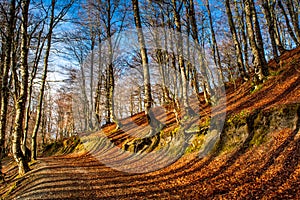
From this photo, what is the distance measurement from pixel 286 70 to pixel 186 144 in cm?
579

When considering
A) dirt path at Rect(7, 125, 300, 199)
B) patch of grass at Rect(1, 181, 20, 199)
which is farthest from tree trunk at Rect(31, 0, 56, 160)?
patch of grass at Rect(1, 181, 20, 199)

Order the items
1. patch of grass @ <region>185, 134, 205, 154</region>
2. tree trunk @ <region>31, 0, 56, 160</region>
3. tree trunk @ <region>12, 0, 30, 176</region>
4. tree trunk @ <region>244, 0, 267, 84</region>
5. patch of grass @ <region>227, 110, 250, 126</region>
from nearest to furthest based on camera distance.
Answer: patch of grass @ <region>227, 110, 250, 126</region> → tree trunk @ <region>12, 0, 30, 176</region> → patch of grass @ <region>185, 134, 205, 154</region> → tree trunk @ <region>244, 0, 267, 84</region> → tree trunk @ <region>31, 0, 56, 160</region>

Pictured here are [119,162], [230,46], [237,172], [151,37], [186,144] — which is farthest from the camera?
[230,46]

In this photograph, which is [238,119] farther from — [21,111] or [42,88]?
[42,88]

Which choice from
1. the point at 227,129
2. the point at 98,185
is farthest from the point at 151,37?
the point at 98,185

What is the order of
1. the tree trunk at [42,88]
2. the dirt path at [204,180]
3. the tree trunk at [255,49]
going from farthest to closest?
the tree trunk at [42,88], the tree trunk at [255,49], the dirt path at [204,180]

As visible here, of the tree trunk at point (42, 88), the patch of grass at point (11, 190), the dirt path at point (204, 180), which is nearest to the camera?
the dirt path at point (204, 180)

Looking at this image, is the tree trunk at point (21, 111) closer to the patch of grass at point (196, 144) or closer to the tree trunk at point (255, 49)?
the patch of grass at point (196, 144)

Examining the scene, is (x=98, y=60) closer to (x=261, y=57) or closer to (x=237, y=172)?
(x=261, y=57)

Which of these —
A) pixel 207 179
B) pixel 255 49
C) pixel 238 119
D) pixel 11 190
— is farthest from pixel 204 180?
pixel 255 49

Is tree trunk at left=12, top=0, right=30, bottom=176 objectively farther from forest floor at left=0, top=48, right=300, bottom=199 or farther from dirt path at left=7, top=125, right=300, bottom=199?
dirt path at left=7, top=125, right=300, bottom=199

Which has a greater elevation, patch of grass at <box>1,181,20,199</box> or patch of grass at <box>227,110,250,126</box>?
patch of grass at <box>227,110,250,126</box>

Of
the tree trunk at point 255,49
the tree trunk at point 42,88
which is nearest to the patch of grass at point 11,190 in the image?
the tree trunk at point 42,88

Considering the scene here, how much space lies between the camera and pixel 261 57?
9.70 m
